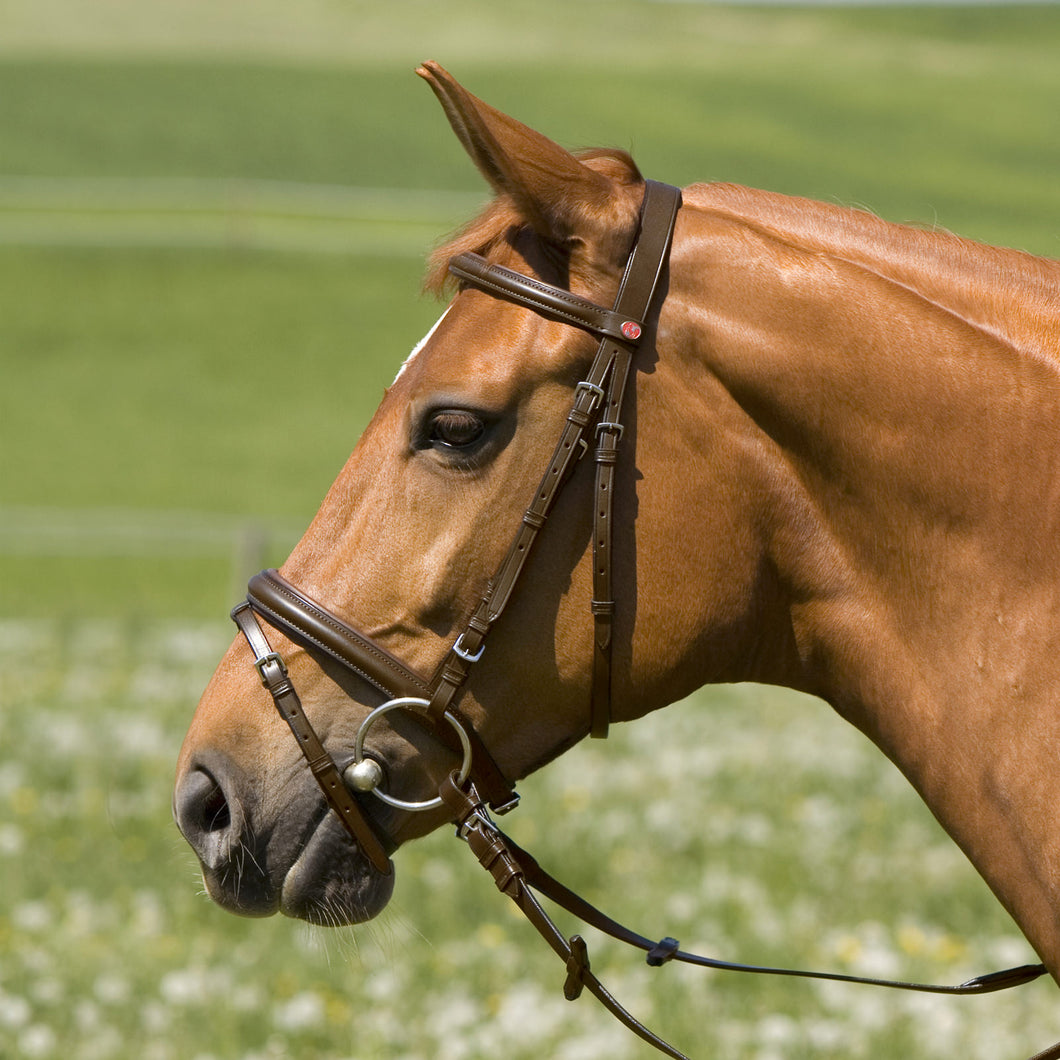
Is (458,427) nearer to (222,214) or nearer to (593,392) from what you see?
(593,392)

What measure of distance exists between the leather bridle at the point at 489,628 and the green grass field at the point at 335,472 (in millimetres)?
568

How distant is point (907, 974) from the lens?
4.82 meters

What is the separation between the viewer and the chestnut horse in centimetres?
228

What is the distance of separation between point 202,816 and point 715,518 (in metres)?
1.07

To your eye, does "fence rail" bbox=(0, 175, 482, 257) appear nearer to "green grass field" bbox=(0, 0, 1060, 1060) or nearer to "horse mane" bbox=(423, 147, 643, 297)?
"green grass field" bbox=(0, 0, 1060, 1060)

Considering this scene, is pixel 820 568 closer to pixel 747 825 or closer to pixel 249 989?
pixel 249 989

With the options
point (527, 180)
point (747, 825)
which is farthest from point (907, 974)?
point (527, 180)

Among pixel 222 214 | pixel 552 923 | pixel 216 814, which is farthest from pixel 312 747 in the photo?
pixel 222 214

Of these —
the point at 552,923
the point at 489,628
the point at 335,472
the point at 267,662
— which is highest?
the point at 489,628

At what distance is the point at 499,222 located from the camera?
2465 millimetres

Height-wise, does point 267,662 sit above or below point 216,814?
above

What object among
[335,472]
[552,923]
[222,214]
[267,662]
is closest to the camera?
[267,662]

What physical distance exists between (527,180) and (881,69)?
53081 mm

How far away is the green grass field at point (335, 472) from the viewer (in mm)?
4672
